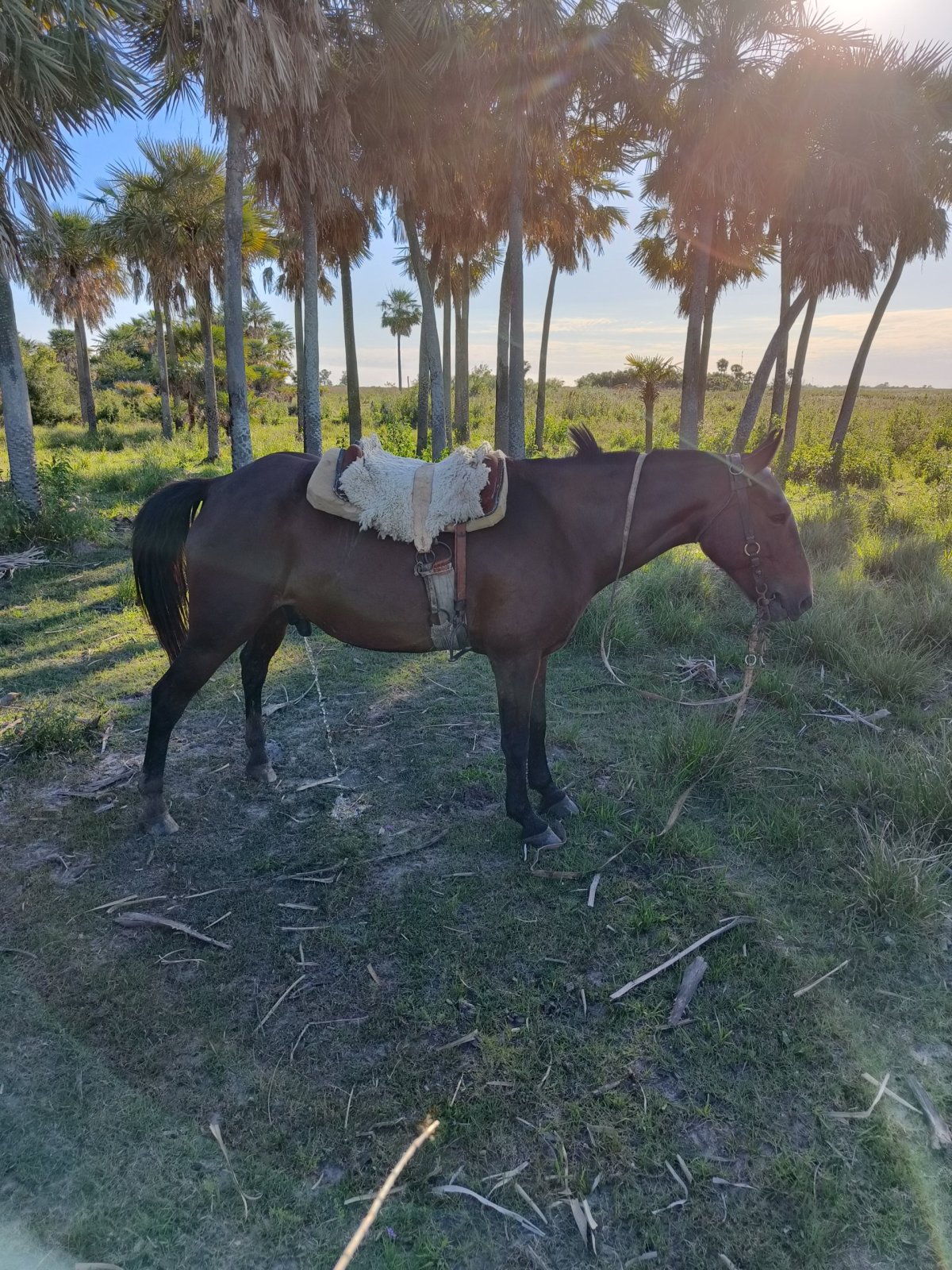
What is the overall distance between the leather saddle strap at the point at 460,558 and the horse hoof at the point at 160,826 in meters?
2.14

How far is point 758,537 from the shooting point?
11.5ft

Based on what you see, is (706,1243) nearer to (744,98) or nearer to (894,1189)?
(894,1189)

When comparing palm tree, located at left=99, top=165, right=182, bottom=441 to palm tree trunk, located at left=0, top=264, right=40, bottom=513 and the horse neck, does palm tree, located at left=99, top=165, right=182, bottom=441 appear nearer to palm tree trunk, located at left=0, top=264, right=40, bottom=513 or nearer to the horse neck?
palm tree trunk, located at left=0, top=264, right=40, bottom=513

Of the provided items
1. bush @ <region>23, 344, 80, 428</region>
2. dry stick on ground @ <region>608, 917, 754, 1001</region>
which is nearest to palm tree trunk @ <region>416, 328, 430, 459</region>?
dry stick on ground @ <region>608, 917, 754, 1001</region>

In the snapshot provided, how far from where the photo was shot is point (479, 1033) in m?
2.60

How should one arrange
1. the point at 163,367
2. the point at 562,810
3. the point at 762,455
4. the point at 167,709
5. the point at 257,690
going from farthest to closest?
the point at 163,367 < the point at 257,690 < the point at 562,810 < the point at 167,709 < the point at 762,455

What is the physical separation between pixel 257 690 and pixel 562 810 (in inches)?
84.3

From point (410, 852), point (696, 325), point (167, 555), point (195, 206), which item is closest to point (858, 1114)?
point (410, 852)

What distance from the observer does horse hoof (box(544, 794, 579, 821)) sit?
406 cm

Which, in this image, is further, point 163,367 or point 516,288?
point 163,367

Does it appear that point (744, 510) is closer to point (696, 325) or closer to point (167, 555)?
point (167, 555)

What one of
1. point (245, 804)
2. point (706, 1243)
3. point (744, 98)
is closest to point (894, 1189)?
point (706, 1243)

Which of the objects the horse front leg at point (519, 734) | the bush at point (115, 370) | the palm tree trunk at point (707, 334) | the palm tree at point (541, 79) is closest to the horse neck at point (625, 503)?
the horse front leg at point (519, 734)

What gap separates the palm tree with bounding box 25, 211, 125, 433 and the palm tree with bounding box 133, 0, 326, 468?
1472 centimetres
